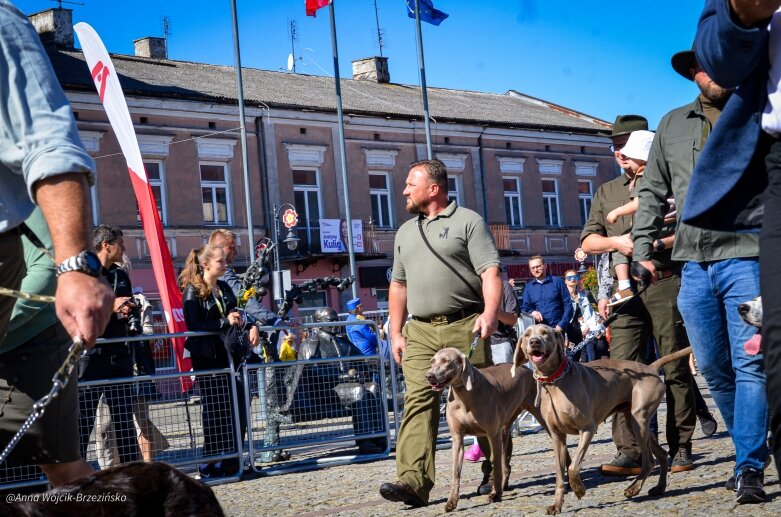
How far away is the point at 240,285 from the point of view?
37.4 ft

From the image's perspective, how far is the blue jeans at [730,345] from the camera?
552 centimetres

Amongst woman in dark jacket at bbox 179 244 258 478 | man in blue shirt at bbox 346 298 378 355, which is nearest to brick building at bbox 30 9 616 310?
man in blue shirt at bbox 346 298 378 355

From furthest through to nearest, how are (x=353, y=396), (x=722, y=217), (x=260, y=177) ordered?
(x=260, y=177) → (x=353, y=396) → (x=722, y=217)

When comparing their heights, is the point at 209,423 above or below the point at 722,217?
below

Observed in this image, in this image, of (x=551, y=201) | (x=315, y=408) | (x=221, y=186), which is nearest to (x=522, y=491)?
(x=315, y=408)

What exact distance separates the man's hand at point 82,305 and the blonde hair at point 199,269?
7182mm

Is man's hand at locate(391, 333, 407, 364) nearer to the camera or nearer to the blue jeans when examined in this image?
the blue jeans

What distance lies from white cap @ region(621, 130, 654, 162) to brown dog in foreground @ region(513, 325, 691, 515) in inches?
67.5

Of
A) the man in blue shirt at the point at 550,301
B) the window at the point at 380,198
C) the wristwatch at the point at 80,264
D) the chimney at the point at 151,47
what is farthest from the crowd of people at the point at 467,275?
the chimney at the point at 151,47

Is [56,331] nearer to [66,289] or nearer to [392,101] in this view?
[66,289]

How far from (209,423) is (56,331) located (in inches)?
238

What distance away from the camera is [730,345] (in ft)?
18.7

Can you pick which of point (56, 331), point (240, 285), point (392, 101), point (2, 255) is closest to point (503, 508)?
point (56, 331)

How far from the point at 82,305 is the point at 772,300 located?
77.3 inches
